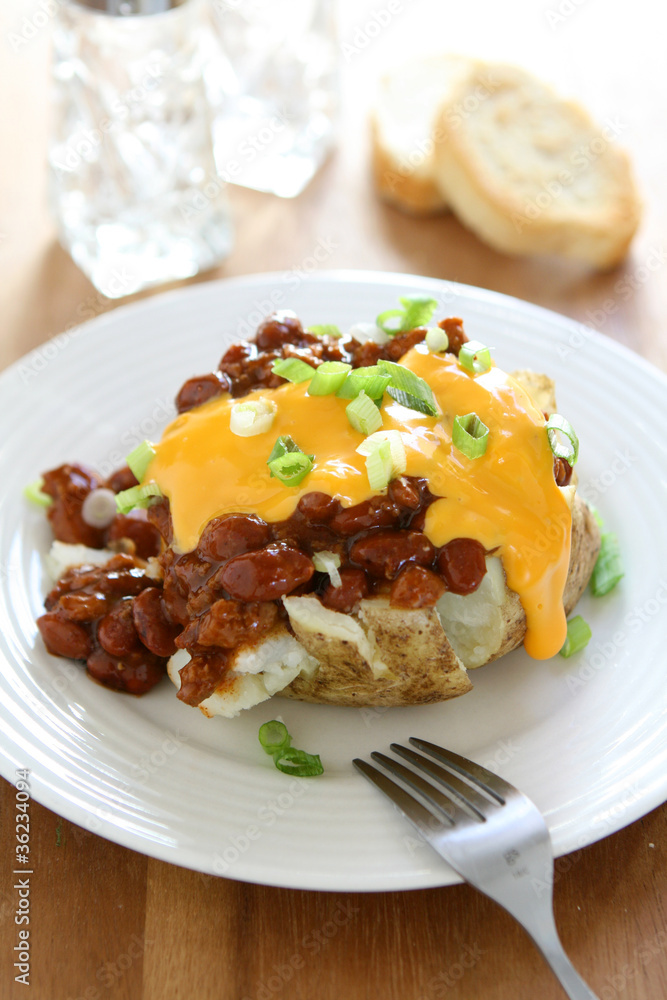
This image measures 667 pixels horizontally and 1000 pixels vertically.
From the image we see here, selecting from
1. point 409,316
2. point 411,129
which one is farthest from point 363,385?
point 411,129

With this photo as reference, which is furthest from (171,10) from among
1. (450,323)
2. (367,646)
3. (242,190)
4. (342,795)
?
(342,795)

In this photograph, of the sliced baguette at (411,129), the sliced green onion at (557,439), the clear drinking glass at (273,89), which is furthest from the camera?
the sliced baguette at (411,129)

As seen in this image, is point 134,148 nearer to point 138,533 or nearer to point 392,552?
point 138,533

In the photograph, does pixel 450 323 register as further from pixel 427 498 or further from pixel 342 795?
pixel 342 795

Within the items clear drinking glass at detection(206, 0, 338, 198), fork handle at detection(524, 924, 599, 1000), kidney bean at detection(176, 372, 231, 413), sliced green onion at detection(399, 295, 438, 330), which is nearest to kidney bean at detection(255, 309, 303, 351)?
kidney bean at detection(176, 372, 231, 413)

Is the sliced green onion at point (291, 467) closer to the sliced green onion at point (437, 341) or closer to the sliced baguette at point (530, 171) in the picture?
the sliced green onion at point (437, 341)

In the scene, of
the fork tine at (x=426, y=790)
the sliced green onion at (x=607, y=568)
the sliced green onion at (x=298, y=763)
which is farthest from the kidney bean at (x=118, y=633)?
the sliced green onion at (x=607, y=568)

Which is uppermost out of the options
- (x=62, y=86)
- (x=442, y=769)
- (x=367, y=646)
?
(x=62, y=86)
